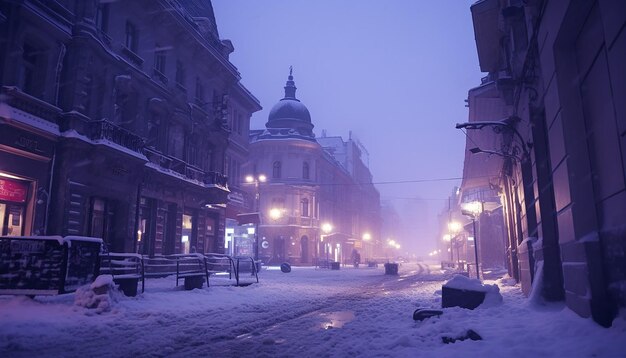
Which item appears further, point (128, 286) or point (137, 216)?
point (137, 216)

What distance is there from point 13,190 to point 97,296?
22.6 ft

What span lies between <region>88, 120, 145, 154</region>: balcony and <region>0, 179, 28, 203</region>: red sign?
280 cm

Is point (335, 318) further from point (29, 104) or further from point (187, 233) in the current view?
point (187, 233)

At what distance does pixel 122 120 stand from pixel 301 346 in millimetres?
14949

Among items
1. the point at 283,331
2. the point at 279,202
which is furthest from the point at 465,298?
the point at 279,202

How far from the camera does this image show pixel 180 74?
22203 millimetres

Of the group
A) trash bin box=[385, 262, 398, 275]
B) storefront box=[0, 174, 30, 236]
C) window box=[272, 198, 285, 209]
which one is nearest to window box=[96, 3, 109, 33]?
storefront box=[0, 174, 30, 236]

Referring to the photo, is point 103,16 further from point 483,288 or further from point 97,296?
point 483,288

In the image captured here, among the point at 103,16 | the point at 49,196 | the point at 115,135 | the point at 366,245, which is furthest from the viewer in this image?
the point at 366,245

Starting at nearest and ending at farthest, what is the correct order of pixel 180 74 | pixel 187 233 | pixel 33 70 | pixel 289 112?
pixel 33 70 → pixel 180 74 → pixel 187 233 → pixel 289 112

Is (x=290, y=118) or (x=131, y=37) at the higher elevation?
(x=290, y=118)

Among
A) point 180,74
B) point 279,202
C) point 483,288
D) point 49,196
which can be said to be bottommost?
point 483,288

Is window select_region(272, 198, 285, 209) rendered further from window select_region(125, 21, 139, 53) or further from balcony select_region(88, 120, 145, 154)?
balcony select_region(88, 120, 145, 154)

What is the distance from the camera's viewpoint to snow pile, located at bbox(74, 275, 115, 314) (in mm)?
7984
